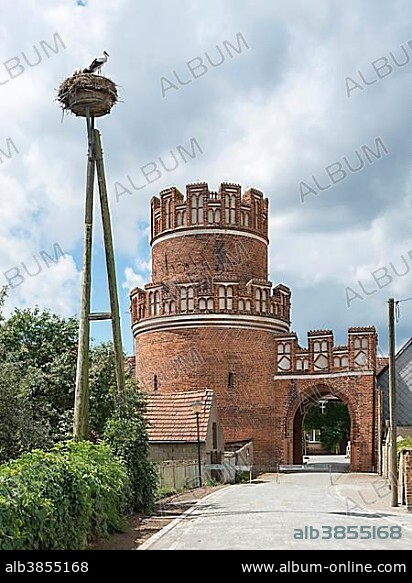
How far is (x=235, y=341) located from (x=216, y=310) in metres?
1.68

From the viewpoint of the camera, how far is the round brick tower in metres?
38.1

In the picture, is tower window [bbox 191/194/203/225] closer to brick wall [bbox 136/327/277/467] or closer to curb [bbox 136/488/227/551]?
brick wall [bbox 136/327/277/467]

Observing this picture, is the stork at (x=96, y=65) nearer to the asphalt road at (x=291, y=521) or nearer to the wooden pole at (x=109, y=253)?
the wooden pole at (x=109, y=253)

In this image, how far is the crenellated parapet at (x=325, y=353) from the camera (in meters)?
38.1

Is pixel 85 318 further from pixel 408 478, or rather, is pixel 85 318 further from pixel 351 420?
pixel 351 420

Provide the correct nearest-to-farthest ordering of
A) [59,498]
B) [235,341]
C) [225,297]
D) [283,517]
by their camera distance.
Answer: [59,498]
[283,517]
[235,341]
[225,297]

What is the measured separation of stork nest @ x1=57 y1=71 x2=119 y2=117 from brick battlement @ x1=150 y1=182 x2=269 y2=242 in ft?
63.7

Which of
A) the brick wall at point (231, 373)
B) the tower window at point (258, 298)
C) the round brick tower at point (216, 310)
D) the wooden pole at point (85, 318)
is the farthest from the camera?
the tower window at point (258, 298)

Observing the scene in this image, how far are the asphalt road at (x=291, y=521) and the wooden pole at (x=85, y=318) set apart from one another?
134 inches

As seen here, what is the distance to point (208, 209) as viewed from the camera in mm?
39719

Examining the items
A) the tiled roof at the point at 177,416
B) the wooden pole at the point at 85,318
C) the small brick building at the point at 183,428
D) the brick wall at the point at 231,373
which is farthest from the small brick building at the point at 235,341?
the wooden pole at the point at 85,318

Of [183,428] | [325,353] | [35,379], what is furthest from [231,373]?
[35,379]
